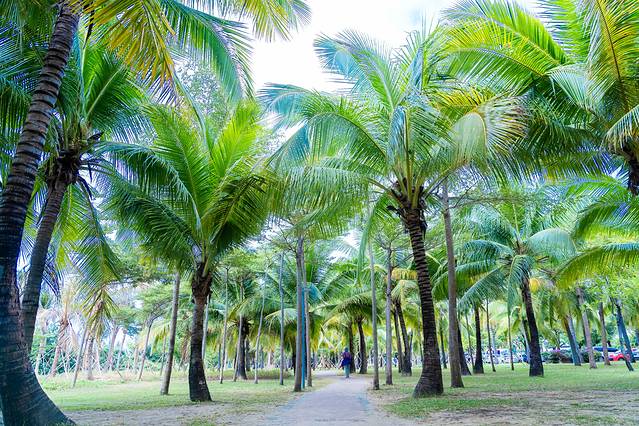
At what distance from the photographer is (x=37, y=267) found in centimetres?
777

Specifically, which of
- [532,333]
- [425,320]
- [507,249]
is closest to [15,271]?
[425,320]

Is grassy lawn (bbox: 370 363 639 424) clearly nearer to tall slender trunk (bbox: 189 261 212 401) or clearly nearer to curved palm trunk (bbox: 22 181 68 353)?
tall slender trunk (bbox: 189 261 212 401)

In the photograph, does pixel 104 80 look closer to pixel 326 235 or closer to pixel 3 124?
pixel 3 124

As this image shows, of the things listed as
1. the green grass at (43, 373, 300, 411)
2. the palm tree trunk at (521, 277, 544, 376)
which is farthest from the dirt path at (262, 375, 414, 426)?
the palm tree trunk at (521, 277, 544, 376)

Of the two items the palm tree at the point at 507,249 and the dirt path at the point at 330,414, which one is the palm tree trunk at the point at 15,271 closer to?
the dirt path at the point at 330,414

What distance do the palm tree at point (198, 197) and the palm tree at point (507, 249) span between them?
35.7ft

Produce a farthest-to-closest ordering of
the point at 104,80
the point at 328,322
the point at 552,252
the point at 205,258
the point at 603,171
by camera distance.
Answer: the point at 328,322 → the point at 552,252 → the point at 205,258 → the point at 603,171 → the point at 104,80

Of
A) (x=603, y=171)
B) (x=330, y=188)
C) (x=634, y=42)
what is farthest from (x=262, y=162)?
(x=603, y=171)

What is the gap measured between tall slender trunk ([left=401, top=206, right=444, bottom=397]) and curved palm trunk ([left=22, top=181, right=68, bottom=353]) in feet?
25.3

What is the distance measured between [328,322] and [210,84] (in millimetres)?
23347

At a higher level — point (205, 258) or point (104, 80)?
point (104, 80)

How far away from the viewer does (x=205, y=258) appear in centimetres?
1259

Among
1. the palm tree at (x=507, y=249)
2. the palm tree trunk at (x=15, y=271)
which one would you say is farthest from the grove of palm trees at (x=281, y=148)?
the palm tree at (x=507, y=249)

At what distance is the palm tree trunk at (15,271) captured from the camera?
5602mm
